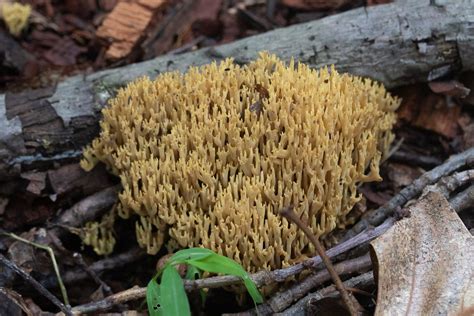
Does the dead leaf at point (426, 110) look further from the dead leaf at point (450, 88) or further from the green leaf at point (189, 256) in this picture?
the green leaf at point (189, 256)

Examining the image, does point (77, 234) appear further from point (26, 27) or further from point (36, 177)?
point (26, 27)

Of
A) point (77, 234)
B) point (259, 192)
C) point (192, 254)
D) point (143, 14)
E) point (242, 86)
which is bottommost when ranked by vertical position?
point (77, 234)

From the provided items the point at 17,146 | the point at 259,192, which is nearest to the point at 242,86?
the point at 259,192

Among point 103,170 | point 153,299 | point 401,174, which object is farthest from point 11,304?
point 401,174

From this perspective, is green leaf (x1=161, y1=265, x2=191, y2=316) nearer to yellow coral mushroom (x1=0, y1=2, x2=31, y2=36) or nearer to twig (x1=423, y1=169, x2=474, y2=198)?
twig (x1=423, y1=169, x2=474, y2=198)

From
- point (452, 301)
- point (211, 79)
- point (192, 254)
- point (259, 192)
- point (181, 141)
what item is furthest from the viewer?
point (211, 79)
